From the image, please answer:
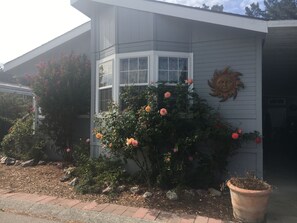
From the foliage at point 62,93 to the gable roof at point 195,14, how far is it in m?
2.15

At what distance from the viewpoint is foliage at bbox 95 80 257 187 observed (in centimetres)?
629

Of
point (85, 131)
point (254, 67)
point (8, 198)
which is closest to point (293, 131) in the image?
point (254, 67)

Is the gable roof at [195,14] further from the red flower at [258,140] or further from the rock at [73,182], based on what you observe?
the rock at [73,182]

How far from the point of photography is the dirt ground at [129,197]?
559 cm

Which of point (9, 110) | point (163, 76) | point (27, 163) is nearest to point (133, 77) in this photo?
point (163, 76)

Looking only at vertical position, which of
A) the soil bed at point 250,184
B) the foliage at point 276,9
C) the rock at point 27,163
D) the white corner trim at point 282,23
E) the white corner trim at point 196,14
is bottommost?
the rock at point 27,163

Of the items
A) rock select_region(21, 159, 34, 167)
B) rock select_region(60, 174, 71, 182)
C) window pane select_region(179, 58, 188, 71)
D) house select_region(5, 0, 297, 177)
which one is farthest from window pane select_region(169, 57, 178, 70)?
rock select_region(21, 159, 34, 167)

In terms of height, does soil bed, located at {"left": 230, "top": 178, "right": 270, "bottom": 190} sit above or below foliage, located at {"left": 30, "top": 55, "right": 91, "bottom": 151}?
below

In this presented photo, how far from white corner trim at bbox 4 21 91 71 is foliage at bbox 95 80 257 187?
359 centimetres

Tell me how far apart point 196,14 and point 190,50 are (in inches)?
37.8

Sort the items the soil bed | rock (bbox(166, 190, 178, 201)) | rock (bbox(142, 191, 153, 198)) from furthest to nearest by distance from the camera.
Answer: rock (bbox(142, 191, 153, 198)) → rock (bbox(166, 190, 178, 201)) → the soil bed

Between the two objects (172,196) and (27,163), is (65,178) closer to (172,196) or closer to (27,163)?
(27,163)

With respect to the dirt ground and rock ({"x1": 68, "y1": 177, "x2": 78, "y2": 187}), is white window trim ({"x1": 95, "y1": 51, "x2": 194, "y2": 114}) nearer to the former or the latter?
rock ({"x1": 68, "y1": 177, "x2": 78, "y2": 187})

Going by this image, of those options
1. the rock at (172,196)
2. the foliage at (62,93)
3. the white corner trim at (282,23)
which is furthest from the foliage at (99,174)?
the white corner trim at (282,23)
